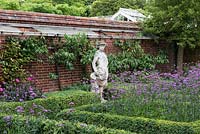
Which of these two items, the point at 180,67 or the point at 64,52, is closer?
the point at 64,52

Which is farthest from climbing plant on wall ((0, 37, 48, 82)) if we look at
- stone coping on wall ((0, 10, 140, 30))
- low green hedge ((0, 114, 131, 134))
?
low green hedge ((0, 114, 131, 134))

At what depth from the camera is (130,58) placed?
15.0 metres

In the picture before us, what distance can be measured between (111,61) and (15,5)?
33.8 feet

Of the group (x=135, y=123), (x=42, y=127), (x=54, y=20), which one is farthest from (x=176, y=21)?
(x=42, y=127)

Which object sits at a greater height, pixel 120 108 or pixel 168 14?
pixel 168 14

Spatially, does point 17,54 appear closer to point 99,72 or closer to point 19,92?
point 19,92

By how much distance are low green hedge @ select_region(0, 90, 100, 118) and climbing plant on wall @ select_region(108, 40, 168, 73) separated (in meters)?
4.48

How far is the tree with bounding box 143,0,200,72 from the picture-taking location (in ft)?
50.8

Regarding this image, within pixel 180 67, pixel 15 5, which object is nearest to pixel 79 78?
pixel 180 67

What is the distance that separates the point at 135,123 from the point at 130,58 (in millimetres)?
8727

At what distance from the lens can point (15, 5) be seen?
22.2m

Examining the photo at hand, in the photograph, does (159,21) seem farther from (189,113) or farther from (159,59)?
(189,113)

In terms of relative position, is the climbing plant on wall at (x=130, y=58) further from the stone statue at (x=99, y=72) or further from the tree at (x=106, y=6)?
the tree at (x=106, y=6)

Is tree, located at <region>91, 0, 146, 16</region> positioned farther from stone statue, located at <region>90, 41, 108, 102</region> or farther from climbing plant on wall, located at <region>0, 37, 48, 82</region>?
stone statue, located at <region>90, 41, 108, 102</region>
